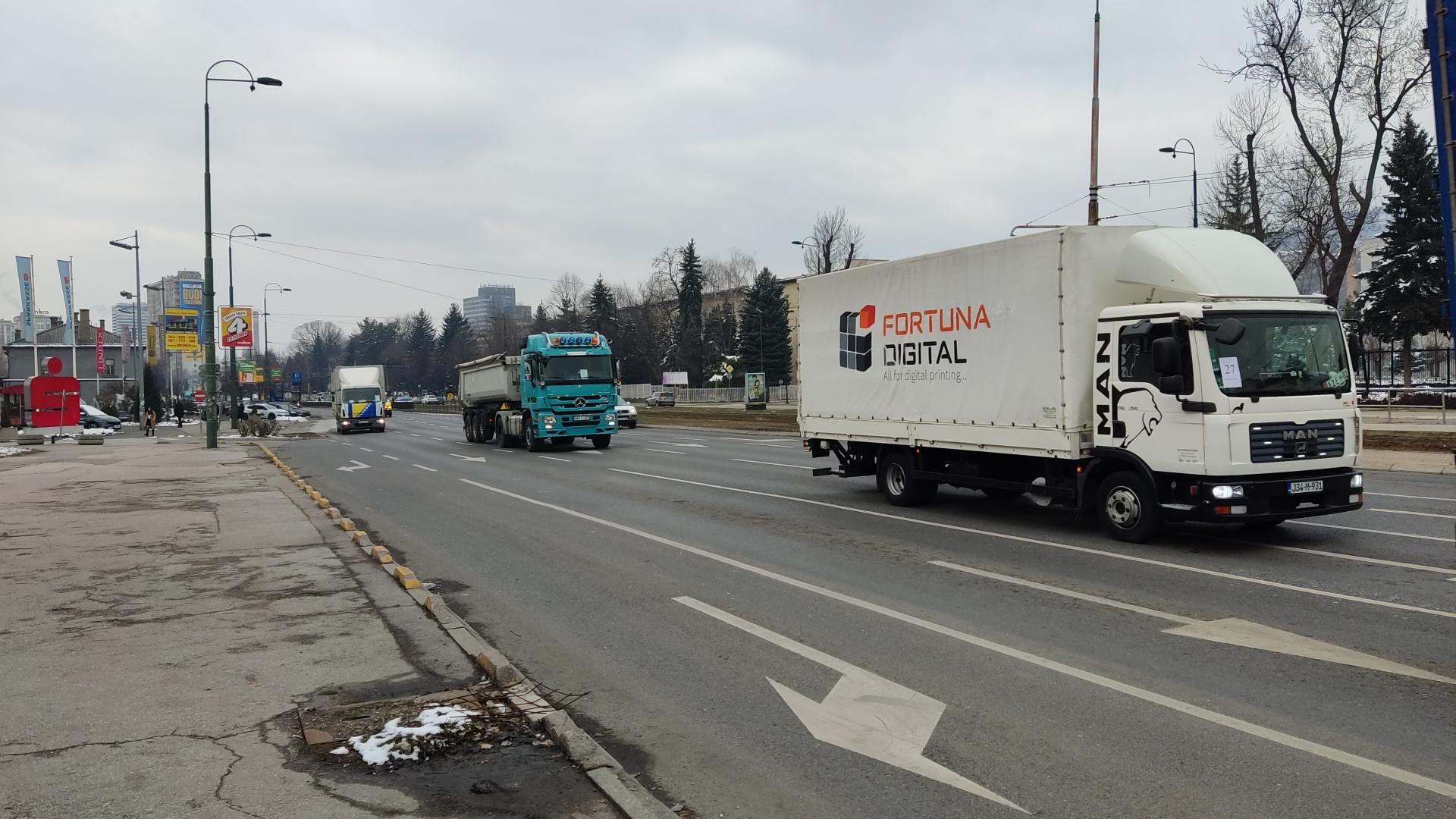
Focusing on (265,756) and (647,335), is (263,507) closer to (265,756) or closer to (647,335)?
(265,756)

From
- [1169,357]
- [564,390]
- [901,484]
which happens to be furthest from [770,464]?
[1169,357]

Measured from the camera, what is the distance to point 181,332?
154ft

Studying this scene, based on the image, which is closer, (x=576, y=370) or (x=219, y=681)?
(x=219, y=681)

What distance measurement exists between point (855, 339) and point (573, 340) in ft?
53.2

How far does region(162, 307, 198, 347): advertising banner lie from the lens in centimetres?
4562

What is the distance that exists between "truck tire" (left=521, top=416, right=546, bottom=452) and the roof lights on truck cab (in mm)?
2426

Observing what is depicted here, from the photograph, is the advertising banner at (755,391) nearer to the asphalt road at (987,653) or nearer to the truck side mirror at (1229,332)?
the asphalt road at (987,653)

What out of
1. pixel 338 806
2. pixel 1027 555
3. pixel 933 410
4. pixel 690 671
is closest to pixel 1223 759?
pixel 690 671

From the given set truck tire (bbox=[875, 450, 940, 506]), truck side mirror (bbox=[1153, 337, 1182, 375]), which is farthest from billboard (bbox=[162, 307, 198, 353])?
truck side mirror (bbox=[1153, 337, 1182, 375])

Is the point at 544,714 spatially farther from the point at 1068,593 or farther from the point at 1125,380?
the point at 1125,380

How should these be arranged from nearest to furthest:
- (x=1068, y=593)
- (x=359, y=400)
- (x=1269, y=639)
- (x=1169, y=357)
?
(x=1269, y=639) → (x=1068, y=593) → (x=1169, y=357) → (x=359, y=400)

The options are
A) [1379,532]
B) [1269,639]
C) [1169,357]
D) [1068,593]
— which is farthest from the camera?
[1379,532]

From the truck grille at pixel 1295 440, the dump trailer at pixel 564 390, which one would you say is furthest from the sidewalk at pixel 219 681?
the dump trailer at pixel 564 390

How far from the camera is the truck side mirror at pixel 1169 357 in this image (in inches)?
388
